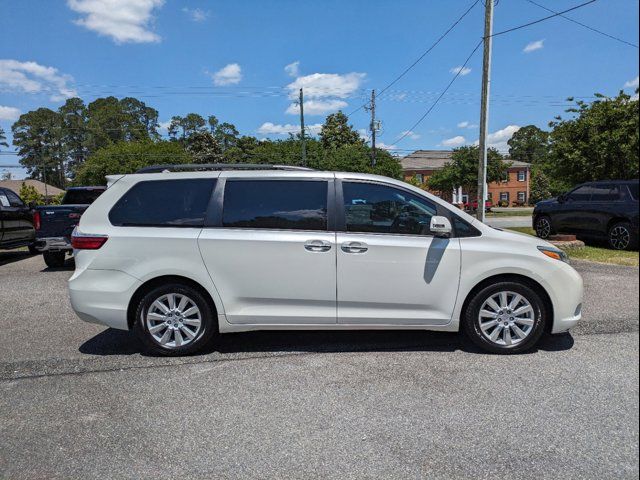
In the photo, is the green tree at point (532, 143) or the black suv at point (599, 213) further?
the green tree at point (532, 143)

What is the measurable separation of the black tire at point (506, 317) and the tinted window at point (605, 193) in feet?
9.66

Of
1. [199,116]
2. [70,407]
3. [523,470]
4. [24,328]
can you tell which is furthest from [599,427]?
[199,116]

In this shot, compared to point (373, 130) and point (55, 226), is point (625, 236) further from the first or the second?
point (373, 130)

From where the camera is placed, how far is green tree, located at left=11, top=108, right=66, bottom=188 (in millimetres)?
87562

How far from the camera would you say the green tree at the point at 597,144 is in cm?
99

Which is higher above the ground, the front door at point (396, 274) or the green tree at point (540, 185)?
the green tree at point (540, 185)

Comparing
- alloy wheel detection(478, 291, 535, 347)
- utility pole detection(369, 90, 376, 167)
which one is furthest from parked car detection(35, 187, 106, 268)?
utility pole detection(369, 90, 376, 167)

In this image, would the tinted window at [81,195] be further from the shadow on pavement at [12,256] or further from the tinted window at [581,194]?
the tinted window at [581,194]

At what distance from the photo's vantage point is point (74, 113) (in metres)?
92.1

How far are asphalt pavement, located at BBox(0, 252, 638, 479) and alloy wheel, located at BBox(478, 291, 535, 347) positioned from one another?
0.68 feet

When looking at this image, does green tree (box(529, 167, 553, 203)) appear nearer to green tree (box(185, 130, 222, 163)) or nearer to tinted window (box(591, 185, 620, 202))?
tinted window (box(591, 185, 620, 202))

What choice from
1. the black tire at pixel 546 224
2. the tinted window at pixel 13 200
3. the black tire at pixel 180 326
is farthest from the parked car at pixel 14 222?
the black tire at pixel 546 224

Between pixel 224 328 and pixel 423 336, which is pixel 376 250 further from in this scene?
pixel 224 328

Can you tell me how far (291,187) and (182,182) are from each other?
1.11 m
